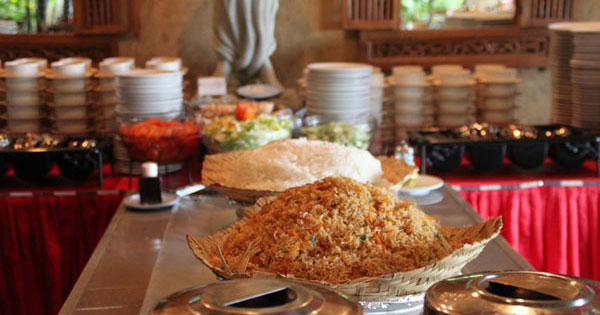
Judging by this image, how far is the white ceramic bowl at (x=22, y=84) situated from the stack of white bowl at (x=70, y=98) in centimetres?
6

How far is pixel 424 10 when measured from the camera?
4.37 metres

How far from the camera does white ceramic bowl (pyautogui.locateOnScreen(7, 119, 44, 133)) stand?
330 cm

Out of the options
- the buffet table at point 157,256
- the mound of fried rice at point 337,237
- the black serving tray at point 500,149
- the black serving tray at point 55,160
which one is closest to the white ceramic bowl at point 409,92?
the black serving tray at point 500,149

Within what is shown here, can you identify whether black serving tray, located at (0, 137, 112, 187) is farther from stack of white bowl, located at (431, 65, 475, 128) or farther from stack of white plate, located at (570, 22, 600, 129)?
stack of white plate, located at (570, 22, 600, 129)

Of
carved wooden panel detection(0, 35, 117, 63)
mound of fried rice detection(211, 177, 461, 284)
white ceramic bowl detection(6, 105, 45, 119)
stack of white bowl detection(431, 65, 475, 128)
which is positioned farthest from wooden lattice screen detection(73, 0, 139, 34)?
mound of fried rice detection(211, 177, 461, 284)

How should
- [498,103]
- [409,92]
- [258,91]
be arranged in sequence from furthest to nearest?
[258,91]
[498,103]
[409,92]

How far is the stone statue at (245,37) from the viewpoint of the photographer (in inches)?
145

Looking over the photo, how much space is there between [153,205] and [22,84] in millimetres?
1528

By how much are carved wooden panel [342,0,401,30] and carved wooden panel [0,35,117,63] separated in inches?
53.2

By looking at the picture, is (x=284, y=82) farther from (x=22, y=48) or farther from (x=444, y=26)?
(x=22, y=48)

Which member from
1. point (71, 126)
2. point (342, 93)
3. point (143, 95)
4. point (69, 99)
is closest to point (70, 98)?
point (69, 99)

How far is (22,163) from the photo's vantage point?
9.12 feet

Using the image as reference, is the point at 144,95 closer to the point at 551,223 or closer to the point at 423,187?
the point at 423,187

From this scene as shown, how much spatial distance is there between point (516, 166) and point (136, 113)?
1.53 meters
